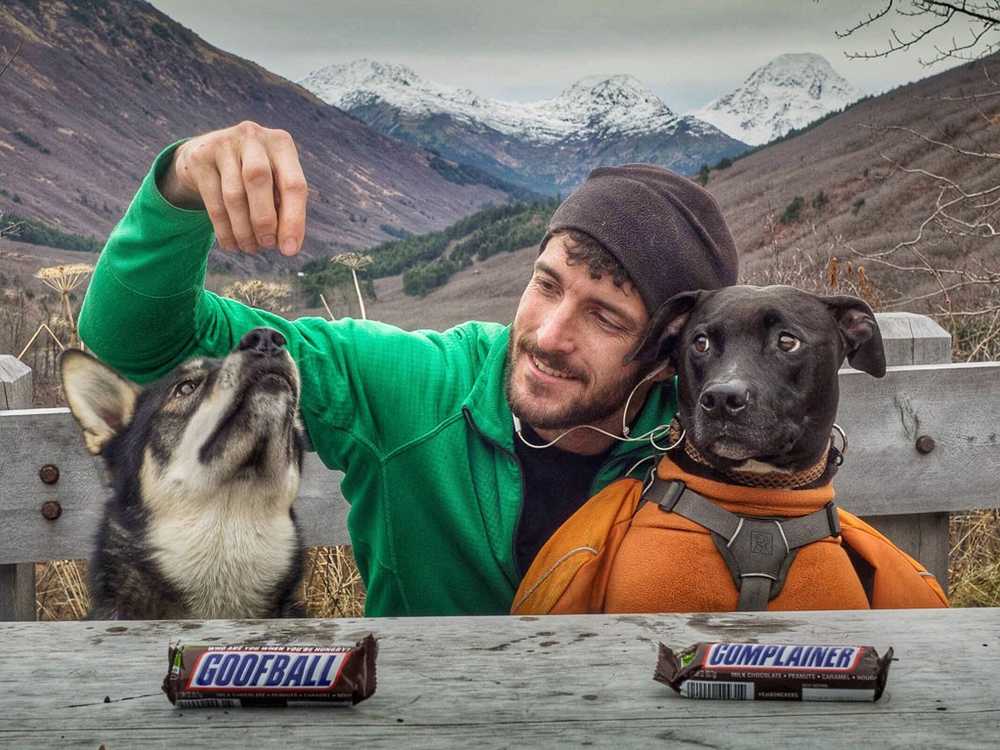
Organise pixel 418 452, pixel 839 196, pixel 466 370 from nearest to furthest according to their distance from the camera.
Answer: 1. pixel 418 452
2. pixel 466 370
3. pixel 839 196

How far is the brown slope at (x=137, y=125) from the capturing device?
6531mm

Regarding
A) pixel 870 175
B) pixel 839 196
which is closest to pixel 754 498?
pixel 839 196

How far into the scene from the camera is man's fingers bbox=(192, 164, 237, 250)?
52.5 inches

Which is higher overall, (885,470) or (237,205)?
(237,205)

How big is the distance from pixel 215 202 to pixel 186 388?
0.92 feet

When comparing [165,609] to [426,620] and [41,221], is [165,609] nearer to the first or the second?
[426,620]

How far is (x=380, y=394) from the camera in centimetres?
199

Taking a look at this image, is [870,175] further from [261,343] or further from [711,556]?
[261,343]

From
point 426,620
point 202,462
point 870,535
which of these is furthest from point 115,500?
point 870,535

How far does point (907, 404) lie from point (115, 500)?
170 cm

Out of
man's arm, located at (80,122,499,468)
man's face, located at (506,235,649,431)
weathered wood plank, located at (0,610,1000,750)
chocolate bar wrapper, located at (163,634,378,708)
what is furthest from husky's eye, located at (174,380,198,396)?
man's face, located at (506,235,649,431)

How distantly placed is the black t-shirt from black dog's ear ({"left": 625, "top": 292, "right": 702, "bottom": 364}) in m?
0.30

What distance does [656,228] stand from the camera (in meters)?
1.73

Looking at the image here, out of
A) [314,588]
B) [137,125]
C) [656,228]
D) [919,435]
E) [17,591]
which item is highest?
[137,125]
